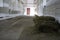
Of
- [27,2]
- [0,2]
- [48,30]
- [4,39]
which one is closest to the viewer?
[4,39]

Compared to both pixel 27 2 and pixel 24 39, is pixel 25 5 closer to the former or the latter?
pixel 27 2

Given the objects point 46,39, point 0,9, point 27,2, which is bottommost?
point 46,39

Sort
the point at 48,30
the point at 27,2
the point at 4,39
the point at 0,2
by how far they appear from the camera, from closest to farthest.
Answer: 1. the point at 4,39
2. the point at 48,30
3. the point at 0,2
4. the point at 27,2

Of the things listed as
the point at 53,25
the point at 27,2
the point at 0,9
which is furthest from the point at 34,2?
the point at 53,25

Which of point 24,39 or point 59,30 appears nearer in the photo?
point 24,39

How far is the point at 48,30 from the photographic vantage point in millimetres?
2480

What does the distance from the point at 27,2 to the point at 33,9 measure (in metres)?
2.02

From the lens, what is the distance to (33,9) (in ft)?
94.7

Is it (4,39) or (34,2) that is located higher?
(34,2)

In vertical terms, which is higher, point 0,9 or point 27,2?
point 27,2

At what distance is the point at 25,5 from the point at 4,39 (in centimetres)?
2772

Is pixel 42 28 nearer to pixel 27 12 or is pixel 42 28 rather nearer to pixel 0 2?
pixel 0 2

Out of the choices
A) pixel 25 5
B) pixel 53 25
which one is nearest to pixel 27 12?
pixel 25 5

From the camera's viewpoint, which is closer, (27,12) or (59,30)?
(59,30)
